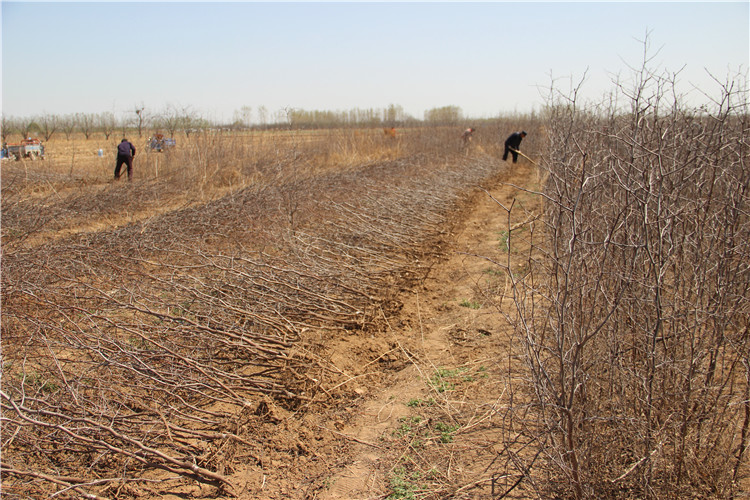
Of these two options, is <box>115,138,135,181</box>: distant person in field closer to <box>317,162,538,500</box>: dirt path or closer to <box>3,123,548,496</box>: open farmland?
<box>3,123,548,496</box>: open farmland

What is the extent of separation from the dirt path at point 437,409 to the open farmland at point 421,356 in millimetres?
18

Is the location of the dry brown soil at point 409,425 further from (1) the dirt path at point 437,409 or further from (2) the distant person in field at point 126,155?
(2) the distant person in field at point 126,155

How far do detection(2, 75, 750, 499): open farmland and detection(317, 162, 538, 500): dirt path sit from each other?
0.02 m

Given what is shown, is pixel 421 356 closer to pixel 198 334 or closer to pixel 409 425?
pixel 409 425

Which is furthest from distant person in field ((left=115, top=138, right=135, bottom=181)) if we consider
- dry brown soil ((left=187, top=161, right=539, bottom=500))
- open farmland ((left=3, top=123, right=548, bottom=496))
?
dry brown soil ((left=187, top=161, right=539, bottom=500))

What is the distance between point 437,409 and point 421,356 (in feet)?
3.18

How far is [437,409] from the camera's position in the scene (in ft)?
11.5

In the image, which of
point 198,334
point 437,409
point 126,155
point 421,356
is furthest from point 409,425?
point 126,155

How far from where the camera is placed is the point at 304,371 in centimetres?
396

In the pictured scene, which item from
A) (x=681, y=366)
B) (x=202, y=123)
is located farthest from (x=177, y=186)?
(x=681, y=366)

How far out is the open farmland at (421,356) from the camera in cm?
229

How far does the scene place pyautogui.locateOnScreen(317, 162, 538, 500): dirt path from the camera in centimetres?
279

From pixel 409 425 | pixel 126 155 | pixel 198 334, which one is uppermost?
pixel 126 155

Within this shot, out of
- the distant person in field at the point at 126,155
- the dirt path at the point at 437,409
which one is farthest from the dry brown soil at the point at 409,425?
the distant person in field at the point at 126,155
